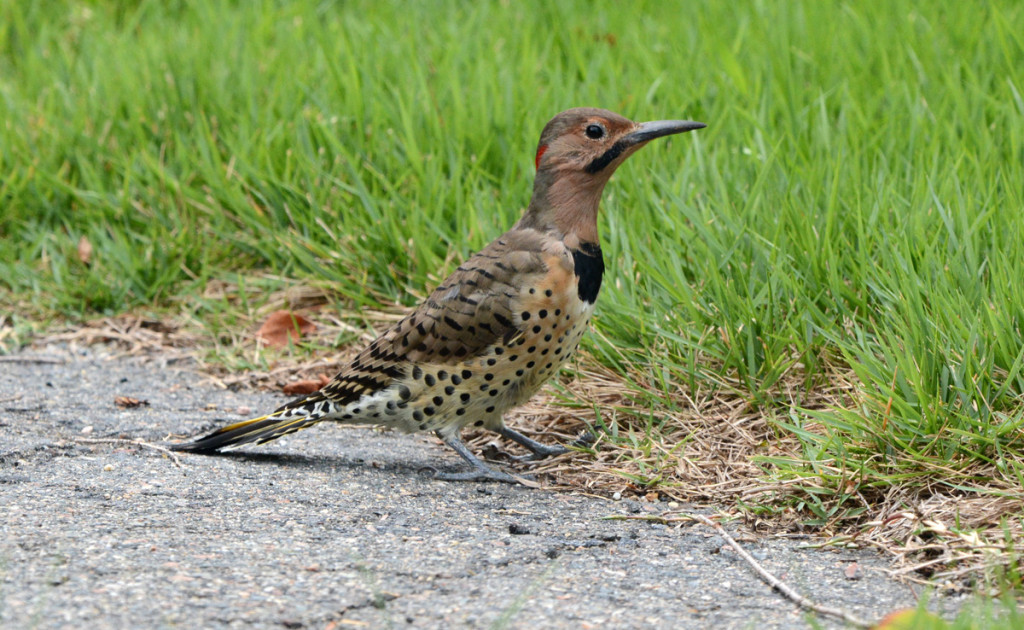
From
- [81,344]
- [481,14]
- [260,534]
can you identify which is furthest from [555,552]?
[481,14]

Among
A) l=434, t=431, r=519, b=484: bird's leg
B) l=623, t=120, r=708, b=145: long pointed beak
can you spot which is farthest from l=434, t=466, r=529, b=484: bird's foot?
l=623, t=120, r=708, b=145: long pointed beak

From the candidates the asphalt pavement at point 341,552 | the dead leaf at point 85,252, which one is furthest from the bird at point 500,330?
the dead leaf at point 85,252

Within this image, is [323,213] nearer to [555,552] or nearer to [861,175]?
[861,175]

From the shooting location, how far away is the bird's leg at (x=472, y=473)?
393cm

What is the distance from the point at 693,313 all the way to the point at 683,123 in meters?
0.67

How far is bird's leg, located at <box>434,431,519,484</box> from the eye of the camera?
3930mm

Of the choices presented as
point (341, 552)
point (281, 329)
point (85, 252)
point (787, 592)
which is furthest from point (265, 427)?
point (85, 252)

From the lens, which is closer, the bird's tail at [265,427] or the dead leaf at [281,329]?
the bird's tail at [265,427]

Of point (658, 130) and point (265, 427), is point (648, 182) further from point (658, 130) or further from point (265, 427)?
point (265, 427)

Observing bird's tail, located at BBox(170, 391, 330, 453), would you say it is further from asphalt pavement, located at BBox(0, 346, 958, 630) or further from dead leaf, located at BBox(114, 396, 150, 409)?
dead leaf, located at BBox(114, 396, 150, 409)

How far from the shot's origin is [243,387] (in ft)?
16.1

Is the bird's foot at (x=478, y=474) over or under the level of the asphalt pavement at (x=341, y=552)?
under

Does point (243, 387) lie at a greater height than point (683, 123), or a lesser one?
lesser

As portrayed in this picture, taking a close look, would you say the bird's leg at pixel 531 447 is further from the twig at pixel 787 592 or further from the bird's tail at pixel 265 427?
the twig at pixel 787 592
